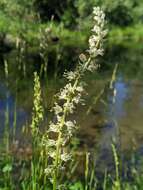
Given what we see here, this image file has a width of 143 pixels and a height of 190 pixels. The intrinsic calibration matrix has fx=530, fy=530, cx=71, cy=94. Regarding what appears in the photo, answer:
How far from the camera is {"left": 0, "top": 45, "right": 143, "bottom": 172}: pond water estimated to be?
15.8 m

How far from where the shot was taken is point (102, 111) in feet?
66.9

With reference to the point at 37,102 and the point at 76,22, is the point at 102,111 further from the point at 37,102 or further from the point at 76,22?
the point at 76,22

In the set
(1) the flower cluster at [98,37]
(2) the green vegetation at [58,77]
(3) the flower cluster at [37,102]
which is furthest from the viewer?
(3) the flower cluster at [37,102]

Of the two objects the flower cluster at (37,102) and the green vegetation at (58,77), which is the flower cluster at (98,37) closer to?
the green vegetation at (58,77)

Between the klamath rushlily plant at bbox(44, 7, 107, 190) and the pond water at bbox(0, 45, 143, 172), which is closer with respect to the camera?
the klamath rushlily plant at bbox(44, 7, 107, 190)

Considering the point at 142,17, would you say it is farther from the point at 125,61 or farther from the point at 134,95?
the point at 134,95

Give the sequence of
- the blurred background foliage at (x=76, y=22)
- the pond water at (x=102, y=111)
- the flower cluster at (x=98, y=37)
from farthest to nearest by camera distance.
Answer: the blurred background foliage at (x=76, y=22) → the pond water at (x=102, y=111) → the flower cluster at (x=98, y=37)

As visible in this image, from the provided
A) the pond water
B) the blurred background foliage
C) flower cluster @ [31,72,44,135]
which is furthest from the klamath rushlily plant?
the blurred background foliage

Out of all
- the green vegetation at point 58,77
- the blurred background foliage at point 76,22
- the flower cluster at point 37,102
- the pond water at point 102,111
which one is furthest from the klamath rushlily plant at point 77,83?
the blurred background foliage at point 76,22

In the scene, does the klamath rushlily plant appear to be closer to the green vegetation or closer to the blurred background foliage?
the green vegetation

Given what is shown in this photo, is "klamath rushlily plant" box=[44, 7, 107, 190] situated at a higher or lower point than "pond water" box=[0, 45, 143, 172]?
lower

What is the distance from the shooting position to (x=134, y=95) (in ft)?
75.4

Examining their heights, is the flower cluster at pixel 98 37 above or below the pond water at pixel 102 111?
below

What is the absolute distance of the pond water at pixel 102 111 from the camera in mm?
15805
